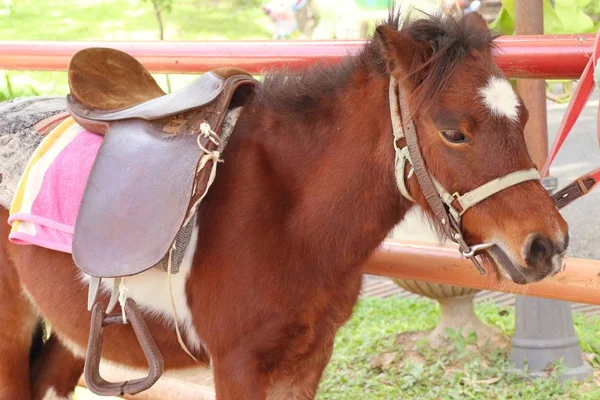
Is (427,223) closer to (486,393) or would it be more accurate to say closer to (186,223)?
(186,223)

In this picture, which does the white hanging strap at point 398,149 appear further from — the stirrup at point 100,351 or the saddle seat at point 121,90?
the stirrup at point 100,351

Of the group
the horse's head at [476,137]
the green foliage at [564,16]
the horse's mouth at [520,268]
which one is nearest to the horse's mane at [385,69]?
the horse's head at [476,137]

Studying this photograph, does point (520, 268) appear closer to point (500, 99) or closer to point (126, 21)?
point (500, 99)

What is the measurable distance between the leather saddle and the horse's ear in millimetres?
576

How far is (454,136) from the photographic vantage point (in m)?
2.11

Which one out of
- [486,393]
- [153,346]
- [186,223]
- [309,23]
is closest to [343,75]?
[186,223]

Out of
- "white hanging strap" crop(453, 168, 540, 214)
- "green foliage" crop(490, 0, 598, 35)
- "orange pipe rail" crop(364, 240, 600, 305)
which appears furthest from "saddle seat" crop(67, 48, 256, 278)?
"green foliage" crop(490, 0, 598, 35)

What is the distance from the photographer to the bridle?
2062 millimetres

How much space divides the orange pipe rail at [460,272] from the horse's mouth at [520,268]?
1.63 feet

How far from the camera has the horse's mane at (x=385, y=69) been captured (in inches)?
84.6

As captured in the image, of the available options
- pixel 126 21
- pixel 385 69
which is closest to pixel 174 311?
pixel 385 69

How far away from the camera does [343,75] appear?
242cm

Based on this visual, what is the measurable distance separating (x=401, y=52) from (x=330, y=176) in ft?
1.48

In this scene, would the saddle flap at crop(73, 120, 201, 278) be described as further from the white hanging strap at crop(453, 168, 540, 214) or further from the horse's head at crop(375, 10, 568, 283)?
the white hanging strap at crop(453, 168, 540, 214)
